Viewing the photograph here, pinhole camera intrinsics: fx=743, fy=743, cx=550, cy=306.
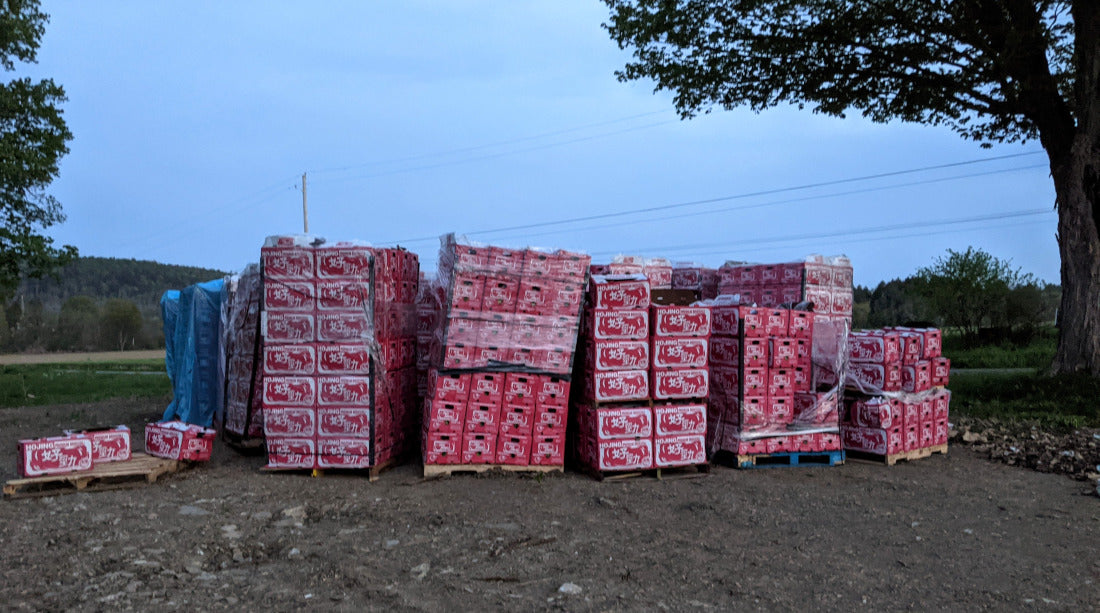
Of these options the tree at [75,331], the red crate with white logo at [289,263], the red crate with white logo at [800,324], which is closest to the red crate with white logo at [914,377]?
the red crate with white logo at [800,324]

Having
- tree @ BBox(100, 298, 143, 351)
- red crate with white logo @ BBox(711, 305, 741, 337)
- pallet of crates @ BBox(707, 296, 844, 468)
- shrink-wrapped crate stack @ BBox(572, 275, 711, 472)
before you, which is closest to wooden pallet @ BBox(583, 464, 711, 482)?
shrink-wrapped crate stack @ BBox(572, 275, 711, 472)

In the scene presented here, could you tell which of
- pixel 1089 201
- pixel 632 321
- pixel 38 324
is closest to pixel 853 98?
pixel 1089 201

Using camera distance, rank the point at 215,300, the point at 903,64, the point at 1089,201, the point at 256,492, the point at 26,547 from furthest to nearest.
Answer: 1. the point at 903,64
2. the point at 1089,201
3. the point at 215,300
4. the point at 256,492
5. the point at 26,547

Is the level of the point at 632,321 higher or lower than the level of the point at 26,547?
higher

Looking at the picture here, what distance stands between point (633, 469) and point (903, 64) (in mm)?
12245

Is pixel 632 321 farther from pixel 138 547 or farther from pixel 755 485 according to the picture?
pixel 138 547

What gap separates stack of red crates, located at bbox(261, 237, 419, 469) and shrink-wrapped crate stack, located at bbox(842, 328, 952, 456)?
6367 mm

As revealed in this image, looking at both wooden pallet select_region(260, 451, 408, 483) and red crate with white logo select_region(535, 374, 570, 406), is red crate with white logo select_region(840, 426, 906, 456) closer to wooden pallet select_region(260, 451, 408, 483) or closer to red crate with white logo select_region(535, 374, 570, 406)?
red crate with white logo select_region(535, 374, 570, 406)

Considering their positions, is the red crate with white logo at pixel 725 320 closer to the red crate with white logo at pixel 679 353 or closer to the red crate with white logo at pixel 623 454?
the red crate with white logo at pixel 679 353

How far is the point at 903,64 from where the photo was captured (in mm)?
16156

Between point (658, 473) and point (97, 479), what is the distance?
6551 mm

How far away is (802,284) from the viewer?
11.8 meters

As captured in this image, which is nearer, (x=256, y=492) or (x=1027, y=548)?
(x=1027, y=548)

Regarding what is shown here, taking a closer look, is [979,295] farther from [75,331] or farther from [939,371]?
[75,331]
